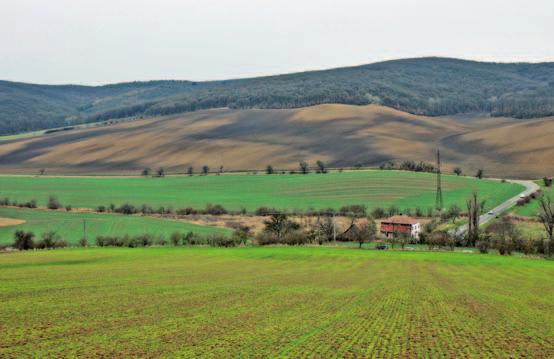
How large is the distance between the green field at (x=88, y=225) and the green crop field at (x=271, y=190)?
57.9 ft

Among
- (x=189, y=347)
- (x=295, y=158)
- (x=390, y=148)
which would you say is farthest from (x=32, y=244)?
(x=390, y=148)

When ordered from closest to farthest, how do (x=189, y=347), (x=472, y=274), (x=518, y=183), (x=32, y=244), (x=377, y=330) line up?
(x=189, y=347) → (x=377, y=330) → (x=472, y=274) → (x=32, y=244) → (x=518, y=183)

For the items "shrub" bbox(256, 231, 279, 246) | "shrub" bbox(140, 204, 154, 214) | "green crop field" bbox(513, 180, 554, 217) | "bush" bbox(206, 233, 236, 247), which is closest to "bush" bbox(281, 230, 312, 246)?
"shrub" bbox(256, 231, 279, 246)

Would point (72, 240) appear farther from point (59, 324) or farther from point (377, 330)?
point (377, 330)

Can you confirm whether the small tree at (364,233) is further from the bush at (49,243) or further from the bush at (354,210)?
the bush at (49,243)

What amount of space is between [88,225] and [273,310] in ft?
220

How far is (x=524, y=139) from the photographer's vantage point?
180125 millimetres

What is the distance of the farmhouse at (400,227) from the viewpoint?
277 ft

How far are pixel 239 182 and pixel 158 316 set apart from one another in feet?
389

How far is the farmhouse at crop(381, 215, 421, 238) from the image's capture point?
84.4 m

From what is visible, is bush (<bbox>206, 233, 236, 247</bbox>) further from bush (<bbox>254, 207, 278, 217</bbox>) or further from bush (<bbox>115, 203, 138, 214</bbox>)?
bush (<bbox>115, 203, 138, 214</bbox>)

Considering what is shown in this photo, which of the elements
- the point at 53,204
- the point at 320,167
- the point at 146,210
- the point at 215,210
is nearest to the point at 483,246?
the point at 215,210

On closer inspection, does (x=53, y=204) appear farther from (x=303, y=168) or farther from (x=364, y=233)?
(x=303, y=168)

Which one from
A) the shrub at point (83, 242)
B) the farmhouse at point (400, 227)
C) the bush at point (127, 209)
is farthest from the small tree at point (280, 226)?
the bush at point (127, 209)
